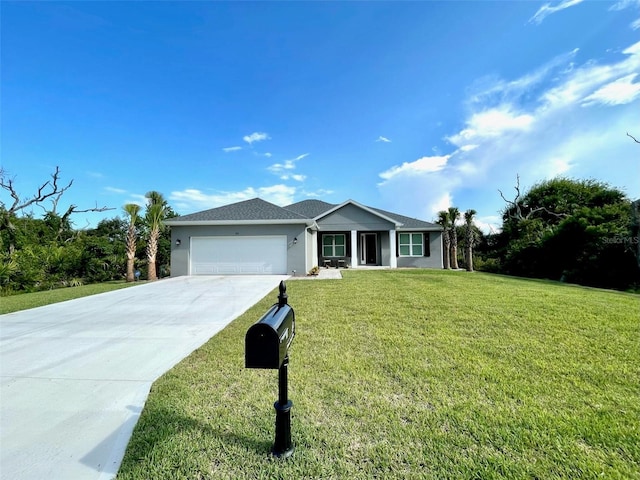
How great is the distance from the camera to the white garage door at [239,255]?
14656 mm

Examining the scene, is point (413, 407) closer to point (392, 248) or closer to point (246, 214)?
point (246, 214)

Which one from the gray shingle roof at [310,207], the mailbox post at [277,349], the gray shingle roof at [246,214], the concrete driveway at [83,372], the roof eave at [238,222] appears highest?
the gray shingle roof at [310,207]

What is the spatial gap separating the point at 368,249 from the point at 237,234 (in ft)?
33.4

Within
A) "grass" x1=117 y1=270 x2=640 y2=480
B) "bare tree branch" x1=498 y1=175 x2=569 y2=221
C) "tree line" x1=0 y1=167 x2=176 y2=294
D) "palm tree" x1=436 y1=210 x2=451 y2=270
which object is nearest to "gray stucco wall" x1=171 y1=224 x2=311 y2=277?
"tree line" x1=0 y1=167 x2=176 y2=294

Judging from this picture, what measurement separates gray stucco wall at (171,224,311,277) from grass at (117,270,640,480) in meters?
9.38

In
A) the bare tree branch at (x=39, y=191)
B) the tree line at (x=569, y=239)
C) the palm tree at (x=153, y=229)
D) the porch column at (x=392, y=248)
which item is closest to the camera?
the tree line at (x=569, y=239)

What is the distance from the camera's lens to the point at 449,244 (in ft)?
66.2

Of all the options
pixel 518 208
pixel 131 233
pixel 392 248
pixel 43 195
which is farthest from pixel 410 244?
pixel 43 195

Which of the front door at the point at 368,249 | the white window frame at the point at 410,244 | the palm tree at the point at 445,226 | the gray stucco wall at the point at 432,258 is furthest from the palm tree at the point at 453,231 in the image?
the front door at the point at 368,249

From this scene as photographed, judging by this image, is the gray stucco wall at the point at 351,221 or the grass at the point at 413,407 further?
the gray stucco wall at the point at 351,221

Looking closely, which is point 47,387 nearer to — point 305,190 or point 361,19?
point 361,19

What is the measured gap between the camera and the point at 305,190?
94.0 feet

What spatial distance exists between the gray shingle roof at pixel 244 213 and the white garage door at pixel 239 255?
41.6 inches

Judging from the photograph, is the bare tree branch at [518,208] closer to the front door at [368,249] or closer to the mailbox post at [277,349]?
the front door at [368,249]
